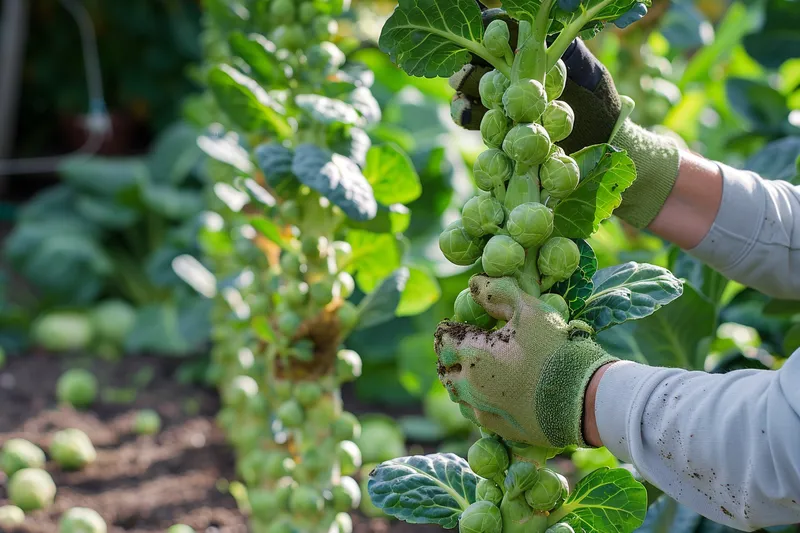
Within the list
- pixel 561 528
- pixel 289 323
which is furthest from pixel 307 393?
pixel 561 528

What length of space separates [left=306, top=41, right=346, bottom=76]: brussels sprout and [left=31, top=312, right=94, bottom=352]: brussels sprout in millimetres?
2762

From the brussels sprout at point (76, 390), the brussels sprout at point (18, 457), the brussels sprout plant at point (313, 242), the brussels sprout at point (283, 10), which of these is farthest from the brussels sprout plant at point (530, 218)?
the brussels sprout at point (76, 390)

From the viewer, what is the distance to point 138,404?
3.36m

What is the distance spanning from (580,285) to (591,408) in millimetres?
182

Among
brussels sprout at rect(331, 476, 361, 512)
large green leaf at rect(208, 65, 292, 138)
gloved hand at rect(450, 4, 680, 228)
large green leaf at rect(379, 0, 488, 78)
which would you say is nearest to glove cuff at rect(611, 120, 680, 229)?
gloved hand at rect(450, 4, 680, 228)

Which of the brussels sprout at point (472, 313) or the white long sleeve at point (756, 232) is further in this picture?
the white long sleeve at point (756, 232)

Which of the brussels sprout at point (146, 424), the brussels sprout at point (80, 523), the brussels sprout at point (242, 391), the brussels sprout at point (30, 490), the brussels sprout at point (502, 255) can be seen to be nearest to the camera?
the brussels sprout at point (502, 255)

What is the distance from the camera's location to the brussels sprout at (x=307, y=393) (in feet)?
5.65

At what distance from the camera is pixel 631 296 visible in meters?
1.21

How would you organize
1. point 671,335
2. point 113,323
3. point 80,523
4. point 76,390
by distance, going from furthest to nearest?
point 113,323
point 76,390
point 80,523
point 671,335

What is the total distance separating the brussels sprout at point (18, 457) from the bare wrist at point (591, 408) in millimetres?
2013

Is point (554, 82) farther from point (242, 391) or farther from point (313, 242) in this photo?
point (242, 391)

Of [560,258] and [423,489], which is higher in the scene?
[560,258]

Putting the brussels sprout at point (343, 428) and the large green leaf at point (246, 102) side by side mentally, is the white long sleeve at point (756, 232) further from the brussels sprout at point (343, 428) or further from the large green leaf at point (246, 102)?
Result: the large green leaf at point (246, 102)
